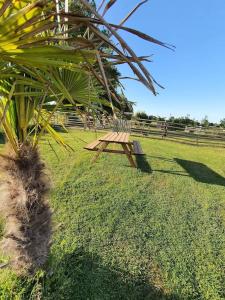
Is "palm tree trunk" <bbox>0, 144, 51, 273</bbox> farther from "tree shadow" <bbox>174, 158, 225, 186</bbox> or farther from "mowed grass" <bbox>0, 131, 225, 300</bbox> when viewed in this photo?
"tree shadow" <bbox>174, 158, 225, 186</bbox>

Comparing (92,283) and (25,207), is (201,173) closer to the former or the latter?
(92,283)

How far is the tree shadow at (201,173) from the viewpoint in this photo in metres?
6.62

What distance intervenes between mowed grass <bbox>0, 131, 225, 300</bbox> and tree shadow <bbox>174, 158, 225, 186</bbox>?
1.06ft

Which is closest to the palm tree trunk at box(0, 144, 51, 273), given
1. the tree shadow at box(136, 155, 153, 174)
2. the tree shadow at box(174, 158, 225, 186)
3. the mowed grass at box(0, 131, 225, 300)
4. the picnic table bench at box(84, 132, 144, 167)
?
the mowed grass at box(0, 131, 225, 300)

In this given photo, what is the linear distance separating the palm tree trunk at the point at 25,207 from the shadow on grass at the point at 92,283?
0.42 meters

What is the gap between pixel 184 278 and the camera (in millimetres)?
3191

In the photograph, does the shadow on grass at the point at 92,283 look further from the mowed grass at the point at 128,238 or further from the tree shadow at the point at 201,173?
the tree shadow at the point at 201,173

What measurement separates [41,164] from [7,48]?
1.40m

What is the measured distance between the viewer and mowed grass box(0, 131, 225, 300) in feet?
9.46

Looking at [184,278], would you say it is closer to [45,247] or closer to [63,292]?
[63,292]

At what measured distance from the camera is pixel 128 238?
373 centimetres


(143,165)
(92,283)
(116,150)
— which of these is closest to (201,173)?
(143,165)

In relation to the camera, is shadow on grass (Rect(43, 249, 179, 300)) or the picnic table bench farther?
the picnic table bench

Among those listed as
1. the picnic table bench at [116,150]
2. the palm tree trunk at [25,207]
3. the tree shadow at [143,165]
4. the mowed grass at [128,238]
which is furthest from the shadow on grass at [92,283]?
the tree shadow at [143,165]
